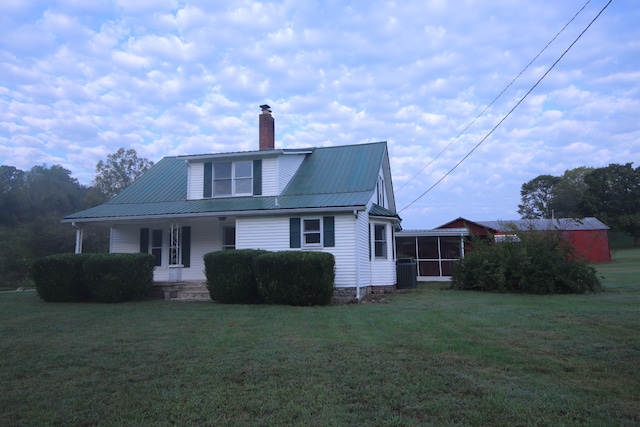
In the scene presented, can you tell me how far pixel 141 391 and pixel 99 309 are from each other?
28.0 feet

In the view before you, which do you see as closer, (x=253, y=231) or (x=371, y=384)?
(x=371, y=384)

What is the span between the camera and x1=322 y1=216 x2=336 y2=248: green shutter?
15200mm

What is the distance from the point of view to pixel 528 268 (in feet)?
51.5

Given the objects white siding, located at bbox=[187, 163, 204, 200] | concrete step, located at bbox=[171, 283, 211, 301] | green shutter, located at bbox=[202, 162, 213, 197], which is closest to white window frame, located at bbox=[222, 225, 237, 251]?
green shutter, located at bbox=[202, 162, 213, 197]

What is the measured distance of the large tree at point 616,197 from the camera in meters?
52.8

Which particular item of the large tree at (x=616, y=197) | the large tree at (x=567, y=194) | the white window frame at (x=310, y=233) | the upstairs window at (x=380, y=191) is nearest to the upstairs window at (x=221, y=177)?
the white window frame at (x=310, y=233)

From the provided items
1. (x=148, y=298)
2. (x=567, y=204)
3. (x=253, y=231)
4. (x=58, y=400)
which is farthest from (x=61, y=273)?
(x=567, y=204)

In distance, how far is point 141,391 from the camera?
4898mm

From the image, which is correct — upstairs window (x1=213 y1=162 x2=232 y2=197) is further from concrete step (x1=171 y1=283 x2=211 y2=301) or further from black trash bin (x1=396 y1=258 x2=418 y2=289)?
black trash bin (x1=396 y1=258 x2=418 y2=289)

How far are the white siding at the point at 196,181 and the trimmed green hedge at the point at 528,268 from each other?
35.2 ft

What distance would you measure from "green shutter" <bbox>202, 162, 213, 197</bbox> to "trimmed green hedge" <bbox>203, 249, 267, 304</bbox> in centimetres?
510

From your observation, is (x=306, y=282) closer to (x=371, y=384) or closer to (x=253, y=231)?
(x=253, y=231)

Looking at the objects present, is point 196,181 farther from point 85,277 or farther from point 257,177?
point 85,277

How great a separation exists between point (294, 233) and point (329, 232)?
1.23 meters
